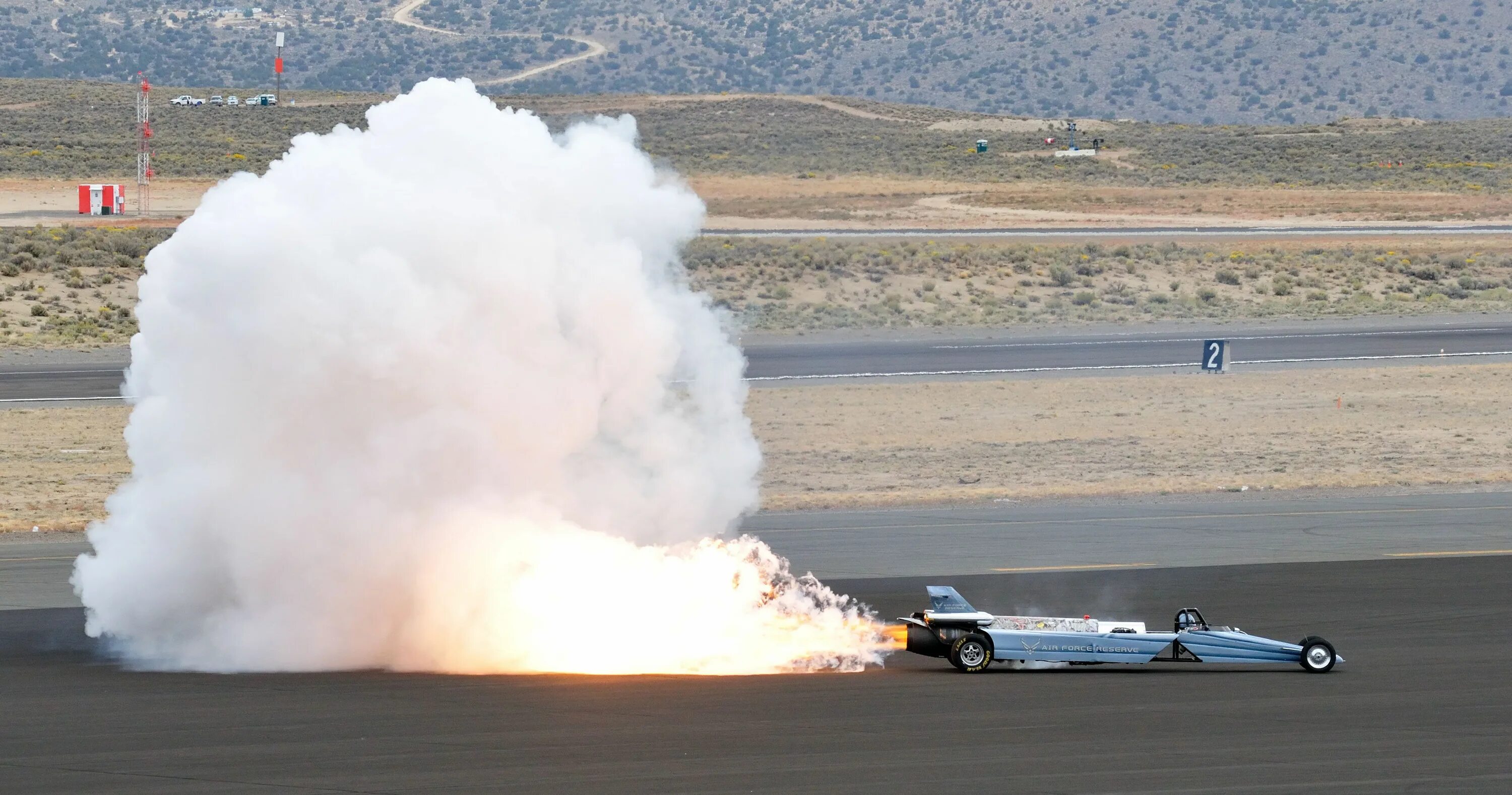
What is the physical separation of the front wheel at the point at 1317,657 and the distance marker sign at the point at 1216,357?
35.0 metres

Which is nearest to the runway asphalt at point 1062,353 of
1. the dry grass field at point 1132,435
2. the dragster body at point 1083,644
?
the dry grass field at point 1132,435

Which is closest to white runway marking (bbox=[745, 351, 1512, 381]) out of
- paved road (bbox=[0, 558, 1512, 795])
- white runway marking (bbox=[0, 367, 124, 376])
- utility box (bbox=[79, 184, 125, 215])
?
white runway marking (bbox=[0, 367, 124, 376])

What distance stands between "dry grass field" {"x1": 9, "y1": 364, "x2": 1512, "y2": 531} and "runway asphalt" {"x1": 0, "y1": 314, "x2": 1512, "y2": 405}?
9.41 ft

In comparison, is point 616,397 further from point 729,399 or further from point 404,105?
point 404,105

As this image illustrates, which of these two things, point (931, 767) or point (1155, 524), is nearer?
point (931, 767)

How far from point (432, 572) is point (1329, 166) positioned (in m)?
122

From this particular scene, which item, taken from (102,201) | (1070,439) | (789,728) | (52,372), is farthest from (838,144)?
(789,728)

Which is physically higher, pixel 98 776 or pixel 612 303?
pixel 612 303

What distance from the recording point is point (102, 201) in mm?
93438

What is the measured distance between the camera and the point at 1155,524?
32.3 m

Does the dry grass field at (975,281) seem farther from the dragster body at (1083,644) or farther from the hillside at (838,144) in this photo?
the dragster body at (1083,644)

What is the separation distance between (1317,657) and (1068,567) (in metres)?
8.39

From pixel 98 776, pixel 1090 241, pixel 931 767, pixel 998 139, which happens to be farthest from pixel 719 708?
pixel 998 139

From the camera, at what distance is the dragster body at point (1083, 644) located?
19.3 meters
